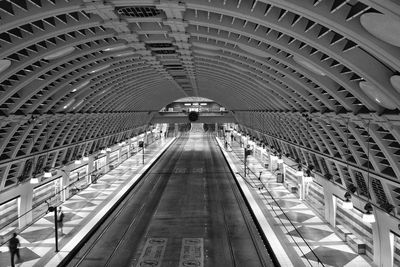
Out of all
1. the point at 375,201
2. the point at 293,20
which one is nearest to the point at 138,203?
the point at 375,201

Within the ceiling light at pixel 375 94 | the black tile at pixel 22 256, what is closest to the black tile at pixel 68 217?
the black tile at pixel 22 256

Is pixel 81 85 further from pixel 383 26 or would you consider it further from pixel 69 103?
pixel 383 26

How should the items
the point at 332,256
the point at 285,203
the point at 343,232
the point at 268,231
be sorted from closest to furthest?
the point at 332,256 → the point at 268,231 → the point at 343,232 → the point at 285,203

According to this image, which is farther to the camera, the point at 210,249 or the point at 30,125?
the point at 30,125

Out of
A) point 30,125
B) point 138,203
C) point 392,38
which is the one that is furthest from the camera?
point 138,203

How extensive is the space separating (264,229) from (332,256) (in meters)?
4.35

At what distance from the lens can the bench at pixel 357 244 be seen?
18.1 metres

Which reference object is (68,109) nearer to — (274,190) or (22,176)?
(22,176)

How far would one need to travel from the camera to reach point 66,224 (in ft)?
72.3

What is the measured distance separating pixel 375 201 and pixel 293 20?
947cm

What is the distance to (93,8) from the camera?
485 inches

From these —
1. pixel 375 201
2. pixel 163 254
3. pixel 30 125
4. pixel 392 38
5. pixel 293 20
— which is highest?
pixel 293 20

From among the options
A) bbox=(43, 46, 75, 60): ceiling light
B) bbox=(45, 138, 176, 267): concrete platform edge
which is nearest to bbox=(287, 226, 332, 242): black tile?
bbox=(45, 138, 176, 267): concrete platform edge

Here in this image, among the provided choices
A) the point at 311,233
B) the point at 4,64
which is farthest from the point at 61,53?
the point at 311,233
